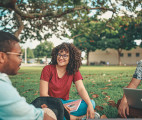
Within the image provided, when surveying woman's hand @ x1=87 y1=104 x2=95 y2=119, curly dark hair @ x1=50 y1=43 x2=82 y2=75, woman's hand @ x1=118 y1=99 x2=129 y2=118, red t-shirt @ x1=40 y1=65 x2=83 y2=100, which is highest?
curly dark hair @ x1=50 y1=43 x2=82 y2=75

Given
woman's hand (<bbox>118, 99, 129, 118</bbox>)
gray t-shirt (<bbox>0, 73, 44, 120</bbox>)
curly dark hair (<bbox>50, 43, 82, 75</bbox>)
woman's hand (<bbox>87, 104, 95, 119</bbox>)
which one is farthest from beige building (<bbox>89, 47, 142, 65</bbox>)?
gray t-shirt (<bbox>0, 73, 44, 120</bbox>)

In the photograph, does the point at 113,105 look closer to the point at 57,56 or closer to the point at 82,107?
the point at 82,107

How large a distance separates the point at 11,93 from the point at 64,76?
1.93 meters

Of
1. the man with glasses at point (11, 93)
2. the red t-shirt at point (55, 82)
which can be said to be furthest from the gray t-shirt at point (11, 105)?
the red t-shirt at point (55, 82)

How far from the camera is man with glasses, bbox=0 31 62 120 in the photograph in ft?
3.68

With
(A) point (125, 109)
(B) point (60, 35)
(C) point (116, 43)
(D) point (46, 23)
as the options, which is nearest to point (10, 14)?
(D) point (46, 23)

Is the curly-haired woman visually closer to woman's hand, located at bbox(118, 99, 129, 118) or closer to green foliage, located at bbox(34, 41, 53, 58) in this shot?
woman's hand, located at bbox(118, 99, 129, 118)

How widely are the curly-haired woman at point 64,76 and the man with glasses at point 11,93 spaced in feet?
4.91

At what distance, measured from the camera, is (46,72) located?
2.94m

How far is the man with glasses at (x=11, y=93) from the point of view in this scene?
1.12m

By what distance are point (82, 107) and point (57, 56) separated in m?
0.99

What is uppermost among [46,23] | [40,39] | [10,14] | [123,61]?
[10,14]

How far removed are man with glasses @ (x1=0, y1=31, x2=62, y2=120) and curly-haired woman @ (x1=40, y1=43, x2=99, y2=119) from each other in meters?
1.50

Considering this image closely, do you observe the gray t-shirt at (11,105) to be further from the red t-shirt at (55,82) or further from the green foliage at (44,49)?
the green foliage at (44,49)
